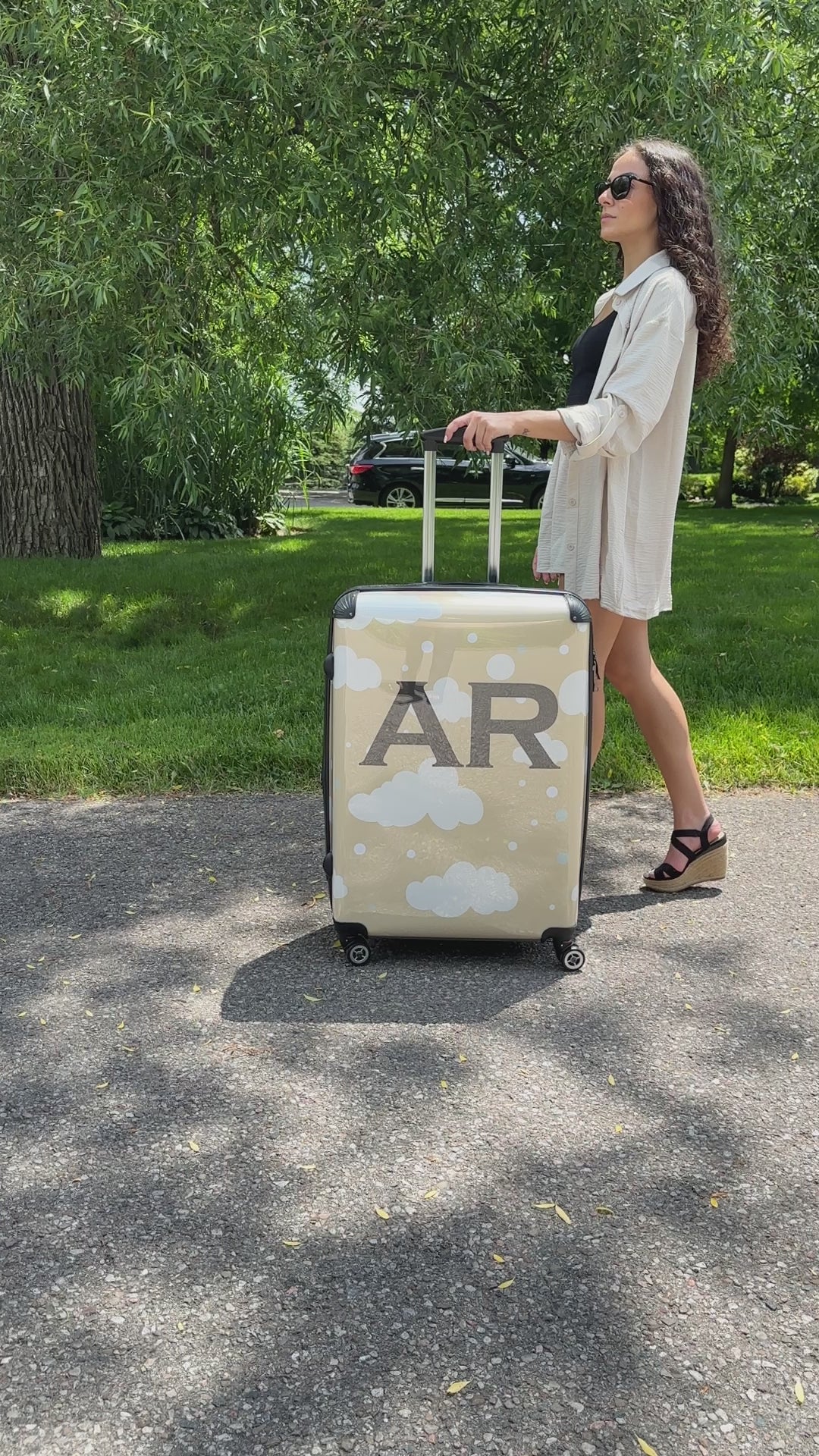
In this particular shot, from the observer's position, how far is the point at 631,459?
343 cm

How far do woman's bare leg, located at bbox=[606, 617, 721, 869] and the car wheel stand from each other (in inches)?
778

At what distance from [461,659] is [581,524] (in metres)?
0.74

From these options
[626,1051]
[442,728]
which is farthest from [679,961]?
[442,728]

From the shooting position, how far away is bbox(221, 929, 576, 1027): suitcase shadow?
2.93 meters

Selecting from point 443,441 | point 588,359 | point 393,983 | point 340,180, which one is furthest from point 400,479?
point 393,983

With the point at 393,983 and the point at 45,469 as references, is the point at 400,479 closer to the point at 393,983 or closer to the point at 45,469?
the point at 45,469

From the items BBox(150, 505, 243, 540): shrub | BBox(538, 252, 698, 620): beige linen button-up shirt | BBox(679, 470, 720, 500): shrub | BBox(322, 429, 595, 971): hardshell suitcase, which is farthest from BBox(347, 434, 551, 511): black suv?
BBox(322, 429, 595, 971): hardshell suitcase

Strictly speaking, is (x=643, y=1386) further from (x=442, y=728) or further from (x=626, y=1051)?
(x=442, y=728)

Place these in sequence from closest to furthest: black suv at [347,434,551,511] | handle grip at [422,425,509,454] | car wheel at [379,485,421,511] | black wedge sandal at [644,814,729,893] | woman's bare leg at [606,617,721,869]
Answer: handle grip at [422,425,509,454]
woman's bare leg at [606,617,721,869]
black wedge sandal at [644,814,729,893]
black suv at [347,434,551,511]
car wheel at [379,485,421,511]

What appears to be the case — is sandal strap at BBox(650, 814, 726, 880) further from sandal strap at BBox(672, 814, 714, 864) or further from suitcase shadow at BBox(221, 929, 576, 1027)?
suitcase shadow at BBox(221, 929, 576, 1027)

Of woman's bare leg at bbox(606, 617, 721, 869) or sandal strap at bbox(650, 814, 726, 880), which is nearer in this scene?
woman's bare leg at bbox(606, 617, 721, 869)

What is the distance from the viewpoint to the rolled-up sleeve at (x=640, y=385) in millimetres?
3176

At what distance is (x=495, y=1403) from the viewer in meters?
1.75

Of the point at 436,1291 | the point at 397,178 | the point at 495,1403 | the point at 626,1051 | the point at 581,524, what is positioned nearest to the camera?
the point at 495,1403
